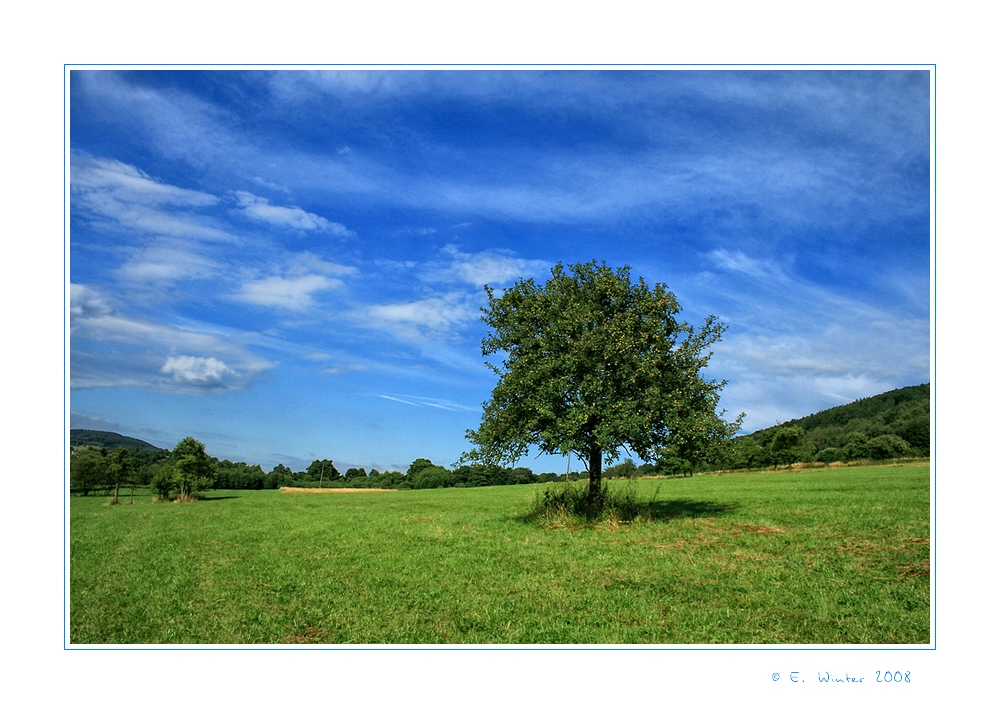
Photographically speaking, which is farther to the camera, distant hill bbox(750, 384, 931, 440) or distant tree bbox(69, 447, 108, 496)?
distant hill bbox(750, 384, 931, 440)

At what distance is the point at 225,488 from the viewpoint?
2500cm

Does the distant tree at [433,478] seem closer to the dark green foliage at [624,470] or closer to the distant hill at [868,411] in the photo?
the dark green foliage at [624,470]

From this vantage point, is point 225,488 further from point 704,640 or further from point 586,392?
point 704,640

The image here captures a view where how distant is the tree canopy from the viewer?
19109 mm

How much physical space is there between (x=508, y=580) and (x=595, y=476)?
998 centimetres

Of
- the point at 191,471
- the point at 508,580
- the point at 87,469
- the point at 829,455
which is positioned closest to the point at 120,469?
the point at 87,469

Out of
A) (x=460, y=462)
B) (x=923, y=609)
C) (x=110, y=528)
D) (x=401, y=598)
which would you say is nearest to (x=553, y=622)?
(x=401, y=598)

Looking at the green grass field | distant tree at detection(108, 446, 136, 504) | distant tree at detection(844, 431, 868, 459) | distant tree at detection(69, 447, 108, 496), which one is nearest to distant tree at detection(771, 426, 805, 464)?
distant tree at detection(844, 431, 868, 459)

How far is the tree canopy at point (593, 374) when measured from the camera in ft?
62.7

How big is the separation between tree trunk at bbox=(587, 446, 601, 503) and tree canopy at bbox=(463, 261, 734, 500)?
0.13 ft

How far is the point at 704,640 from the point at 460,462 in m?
13.5

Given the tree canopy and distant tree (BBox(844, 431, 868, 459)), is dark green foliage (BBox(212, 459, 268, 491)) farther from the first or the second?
distant tree (BBox(844, 431, 868, 459))

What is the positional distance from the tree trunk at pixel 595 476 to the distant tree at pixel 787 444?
2171 inches

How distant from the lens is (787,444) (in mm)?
68062
